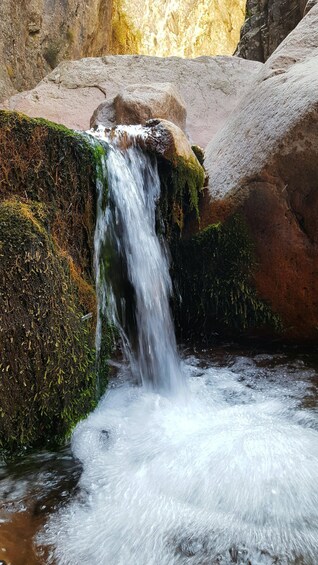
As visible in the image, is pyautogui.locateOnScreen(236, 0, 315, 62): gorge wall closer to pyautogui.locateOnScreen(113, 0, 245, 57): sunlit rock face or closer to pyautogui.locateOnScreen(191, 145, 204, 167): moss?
pyautogui.locateOnScreen(191, 145, 204, 167): moss

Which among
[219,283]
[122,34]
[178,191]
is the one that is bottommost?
[219,283]

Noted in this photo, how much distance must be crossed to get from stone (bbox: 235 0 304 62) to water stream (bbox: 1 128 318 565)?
7107mm

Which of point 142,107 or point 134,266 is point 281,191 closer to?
point 134,266

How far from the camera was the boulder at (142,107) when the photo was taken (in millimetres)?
5176

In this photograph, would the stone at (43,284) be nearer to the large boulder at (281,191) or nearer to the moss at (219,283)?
the moss at (219,283)

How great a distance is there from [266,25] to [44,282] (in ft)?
30.5

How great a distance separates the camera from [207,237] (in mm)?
3836

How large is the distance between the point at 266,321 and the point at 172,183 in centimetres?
145

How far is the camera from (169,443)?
2.39 meters

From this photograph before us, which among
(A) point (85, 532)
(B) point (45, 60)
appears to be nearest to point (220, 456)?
(A) point (85, 532)

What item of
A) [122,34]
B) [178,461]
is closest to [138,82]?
[178,461]

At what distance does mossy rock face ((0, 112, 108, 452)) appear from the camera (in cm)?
219

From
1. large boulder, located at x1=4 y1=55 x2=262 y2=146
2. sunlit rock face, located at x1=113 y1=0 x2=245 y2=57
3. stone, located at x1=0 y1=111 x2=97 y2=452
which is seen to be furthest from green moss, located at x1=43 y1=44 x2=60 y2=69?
sunlit rock face, located at x1=113 y1=0 x2=245 y2=57

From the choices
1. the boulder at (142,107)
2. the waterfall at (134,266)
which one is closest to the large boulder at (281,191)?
the waterfall at (134,266)
